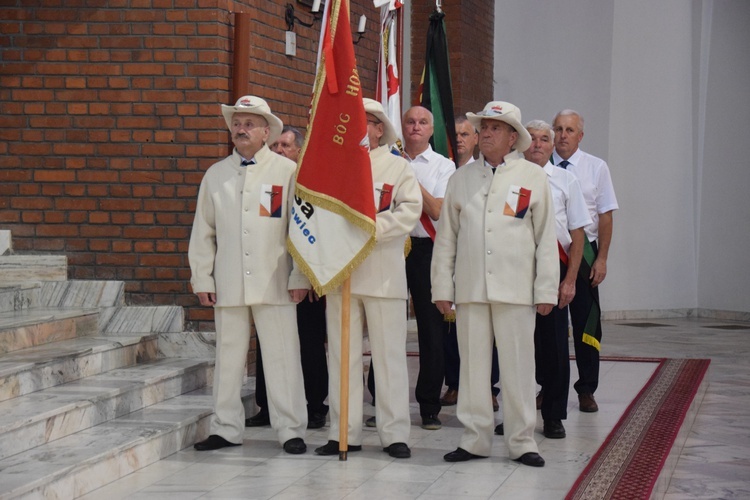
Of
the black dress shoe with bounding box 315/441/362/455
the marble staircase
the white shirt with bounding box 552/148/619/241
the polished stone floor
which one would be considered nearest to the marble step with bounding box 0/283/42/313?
the marble staircase

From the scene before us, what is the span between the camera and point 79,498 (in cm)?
473

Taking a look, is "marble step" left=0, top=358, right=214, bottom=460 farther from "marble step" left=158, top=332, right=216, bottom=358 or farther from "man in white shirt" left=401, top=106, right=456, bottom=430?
"man in white shirt" left=401, top=106, right=456, bottom=430

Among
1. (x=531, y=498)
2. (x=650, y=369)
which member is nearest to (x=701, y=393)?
(x=650, y=369)

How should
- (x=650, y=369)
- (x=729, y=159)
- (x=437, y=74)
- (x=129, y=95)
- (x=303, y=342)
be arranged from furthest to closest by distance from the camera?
(x=729, y=159)
(x=650, y=369)
(x=437, y=74)
(x=129, y=95)
(x=303, y=342)

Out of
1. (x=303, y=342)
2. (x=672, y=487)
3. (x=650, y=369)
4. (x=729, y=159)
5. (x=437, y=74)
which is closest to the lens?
(x=672, y=487)

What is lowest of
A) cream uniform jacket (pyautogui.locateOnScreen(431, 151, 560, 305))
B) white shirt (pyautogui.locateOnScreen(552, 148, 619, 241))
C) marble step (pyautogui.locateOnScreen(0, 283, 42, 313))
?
marble step (pyautogui.locateOnScreen(0, 283, 42, 313))

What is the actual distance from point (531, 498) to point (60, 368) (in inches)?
92.5

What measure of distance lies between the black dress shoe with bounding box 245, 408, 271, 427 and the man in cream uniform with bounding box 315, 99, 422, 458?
2.59ft

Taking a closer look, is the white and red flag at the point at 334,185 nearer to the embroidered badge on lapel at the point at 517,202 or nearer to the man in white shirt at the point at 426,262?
the embroidered badge on lapel at the point at 517,202

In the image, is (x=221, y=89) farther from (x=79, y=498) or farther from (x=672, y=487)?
(x=672, y=487)

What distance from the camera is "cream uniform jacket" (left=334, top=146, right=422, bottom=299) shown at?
552cm

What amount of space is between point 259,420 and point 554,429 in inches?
60.1

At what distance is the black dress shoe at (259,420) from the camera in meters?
6.32

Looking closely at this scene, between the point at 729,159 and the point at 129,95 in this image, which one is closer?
the point at 129,95
